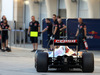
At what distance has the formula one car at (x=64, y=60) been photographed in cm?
1141

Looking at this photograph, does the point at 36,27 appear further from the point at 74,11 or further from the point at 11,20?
the point at 11,20

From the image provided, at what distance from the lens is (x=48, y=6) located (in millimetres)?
28688

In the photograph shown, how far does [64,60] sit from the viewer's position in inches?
450

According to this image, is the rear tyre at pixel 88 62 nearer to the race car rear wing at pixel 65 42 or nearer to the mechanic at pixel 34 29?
the race car rear wing at pixel 65 42

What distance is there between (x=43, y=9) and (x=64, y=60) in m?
19.3

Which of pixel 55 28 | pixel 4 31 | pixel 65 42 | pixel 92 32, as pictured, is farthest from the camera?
pixel 92 32

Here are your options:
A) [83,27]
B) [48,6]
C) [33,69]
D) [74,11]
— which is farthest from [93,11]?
[33,69]

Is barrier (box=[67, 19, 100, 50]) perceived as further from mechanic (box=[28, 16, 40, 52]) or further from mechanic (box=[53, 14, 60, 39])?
mechanic (box=[53, 14, 60, 39])

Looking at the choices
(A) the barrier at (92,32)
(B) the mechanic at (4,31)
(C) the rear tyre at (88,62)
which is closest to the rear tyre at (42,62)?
(C) the rear tyre at (88,62)

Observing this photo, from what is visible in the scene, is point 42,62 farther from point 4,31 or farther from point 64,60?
point 4,31

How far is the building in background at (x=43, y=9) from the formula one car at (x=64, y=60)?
12786 millimetres

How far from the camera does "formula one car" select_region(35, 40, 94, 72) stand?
1141 cm

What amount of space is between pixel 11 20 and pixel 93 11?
883cm

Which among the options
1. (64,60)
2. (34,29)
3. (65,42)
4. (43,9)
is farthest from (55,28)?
(43,9)
